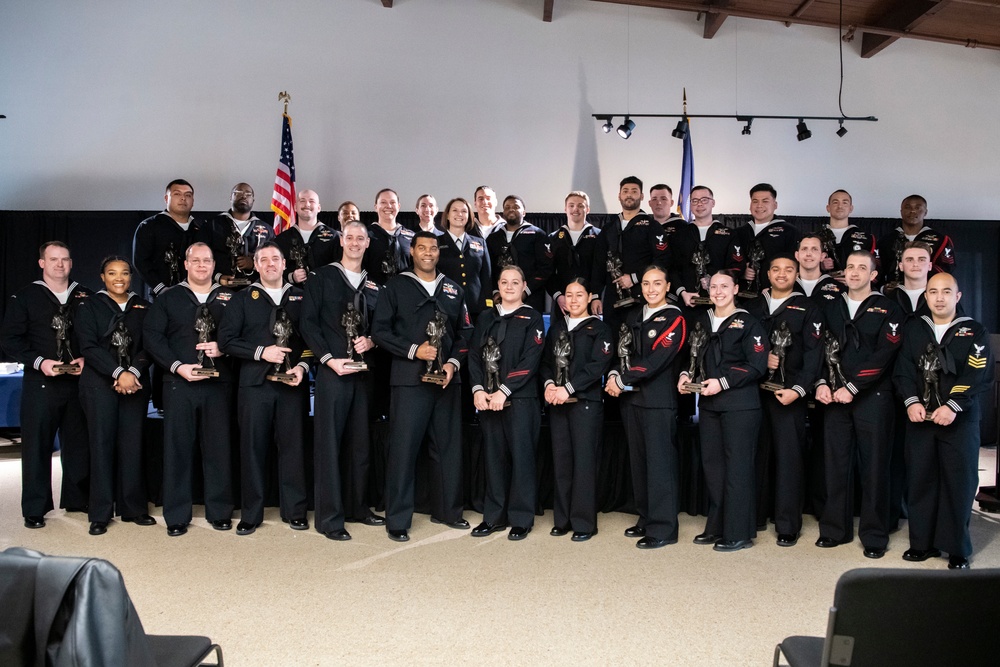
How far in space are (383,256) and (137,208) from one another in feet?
15.9

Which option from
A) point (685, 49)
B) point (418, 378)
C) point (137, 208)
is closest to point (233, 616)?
point (418, 378)

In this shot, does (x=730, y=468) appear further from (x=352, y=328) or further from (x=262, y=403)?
(x=262, y=403)

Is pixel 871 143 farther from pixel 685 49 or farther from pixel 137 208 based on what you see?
pixel 137 208

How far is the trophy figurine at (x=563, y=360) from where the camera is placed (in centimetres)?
519

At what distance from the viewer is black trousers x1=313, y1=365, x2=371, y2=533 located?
208 inches

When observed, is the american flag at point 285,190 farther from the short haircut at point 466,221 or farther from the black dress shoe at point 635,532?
the black dress shoe at point 635,532

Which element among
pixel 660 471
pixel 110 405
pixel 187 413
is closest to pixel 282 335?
pixel 187 413

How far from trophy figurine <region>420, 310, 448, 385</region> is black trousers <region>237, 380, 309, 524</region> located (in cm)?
95

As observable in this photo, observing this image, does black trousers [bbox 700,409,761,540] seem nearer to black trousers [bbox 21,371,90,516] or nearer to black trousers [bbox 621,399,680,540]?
black trousers [bbox 621,399,680,540]

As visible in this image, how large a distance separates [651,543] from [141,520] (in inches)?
133

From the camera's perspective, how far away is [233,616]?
3.92 meters

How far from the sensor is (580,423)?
207 inches

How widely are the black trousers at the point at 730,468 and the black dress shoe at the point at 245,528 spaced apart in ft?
9.61

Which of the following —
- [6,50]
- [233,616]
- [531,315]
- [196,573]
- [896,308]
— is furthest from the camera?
[6,50]
